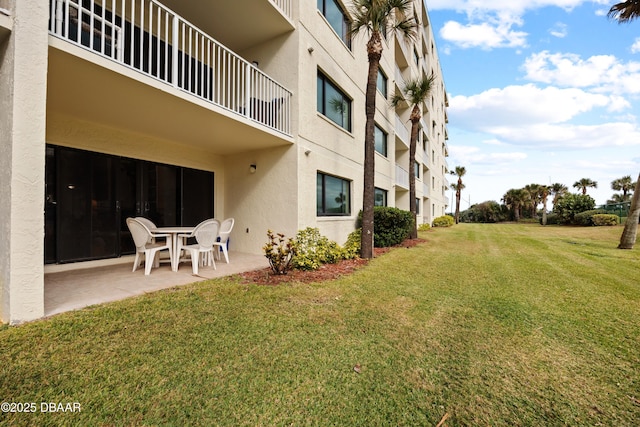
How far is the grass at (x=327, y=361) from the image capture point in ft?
6.87

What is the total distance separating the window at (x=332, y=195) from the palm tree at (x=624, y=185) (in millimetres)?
53139

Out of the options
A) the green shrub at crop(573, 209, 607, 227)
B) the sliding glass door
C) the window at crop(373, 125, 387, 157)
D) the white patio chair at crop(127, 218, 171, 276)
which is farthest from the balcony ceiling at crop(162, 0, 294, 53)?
the green shrub at crop(573, 209, 607, 227)

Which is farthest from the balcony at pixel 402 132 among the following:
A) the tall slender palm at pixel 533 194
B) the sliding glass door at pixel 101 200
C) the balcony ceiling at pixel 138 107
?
the tall slender palm at pixel 533 194

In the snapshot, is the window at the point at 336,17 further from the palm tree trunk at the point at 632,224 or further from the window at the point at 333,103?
the palm tree trunk at the point at 632,224

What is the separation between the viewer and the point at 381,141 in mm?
14805

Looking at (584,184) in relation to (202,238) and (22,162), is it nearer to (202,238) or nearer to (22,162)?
(202,238)

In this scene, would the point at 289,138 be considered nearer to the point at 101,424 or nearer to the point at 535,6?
the point at 101,424

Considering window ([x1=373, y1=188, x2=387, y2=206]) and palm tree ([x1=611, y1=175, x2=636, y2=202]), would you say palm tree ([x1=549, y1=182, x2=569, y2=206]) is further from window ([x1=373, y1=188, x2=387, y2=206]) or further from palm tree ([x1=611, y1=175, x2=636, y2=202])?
window ([x1=373, y1=188, x2=387, y2=206])

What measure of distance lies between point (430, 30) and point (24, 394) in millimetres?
32753

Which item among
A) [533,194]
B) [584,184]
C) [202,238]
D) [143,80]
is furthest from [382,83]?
[584,184]

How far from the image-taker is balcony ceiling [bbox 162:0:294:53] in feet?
22.0

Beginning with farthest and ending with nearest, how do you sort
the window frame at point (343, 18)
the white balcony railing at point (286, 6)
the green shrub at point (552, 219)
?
the green shrub at point (552, 219)
the window frame at point (343, 18)
the white balcony railing at point (286, 6)

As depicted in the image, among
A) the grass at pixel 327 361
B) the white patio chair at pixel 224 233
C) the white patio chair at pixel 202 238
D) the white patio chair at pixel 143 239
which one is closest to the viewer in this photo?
the grass at pixel 327 361

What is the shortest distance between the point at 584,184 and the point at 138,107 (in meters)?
58.2
